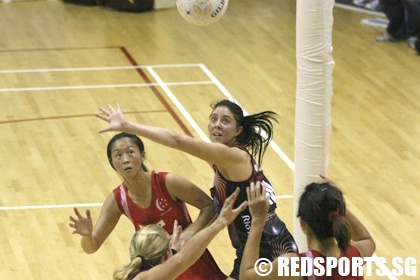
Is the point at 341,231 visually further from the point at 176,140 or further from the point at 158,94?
the point at 158,94

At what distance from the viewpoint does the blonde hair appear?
4.17m

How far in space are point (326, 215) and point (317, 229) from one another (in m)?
0.08

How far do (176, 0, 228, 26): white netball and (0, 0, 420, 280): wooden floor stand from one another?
1.86 m

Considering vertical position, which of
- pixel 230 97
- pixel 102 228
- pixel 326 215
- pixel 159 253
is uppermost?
pixel 326 215

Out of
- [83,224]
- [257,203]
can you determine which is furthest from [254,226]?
[83,224]

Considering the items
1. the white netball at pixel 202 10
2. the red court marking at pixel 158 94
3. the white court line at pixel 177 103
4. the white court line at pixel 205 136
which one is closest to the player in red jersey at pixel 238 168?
the white netball at pixel 202 10

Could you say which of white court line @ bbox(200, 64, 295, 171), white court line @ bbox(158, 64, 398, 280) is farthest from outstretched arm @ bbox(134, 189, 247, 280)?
white court line @ bbox(200, 64, 295, 171)

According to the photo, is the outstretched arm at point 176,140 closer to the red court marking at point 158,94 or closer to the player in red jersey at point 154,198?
the player in red jersey at point 154,198

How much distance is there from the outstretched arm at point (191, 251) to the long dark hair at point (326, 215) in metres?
0.34

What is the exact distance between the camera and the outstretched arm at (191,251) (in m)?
4.14

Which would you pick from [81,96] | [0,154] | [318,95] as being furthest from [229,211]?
[81,96]

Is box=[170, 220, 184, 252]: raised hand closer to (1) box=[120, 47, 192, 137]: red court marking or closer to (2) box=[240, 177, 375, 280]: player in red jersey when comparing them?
(2) box=[240, 177, 375, 280]: player in red jersey

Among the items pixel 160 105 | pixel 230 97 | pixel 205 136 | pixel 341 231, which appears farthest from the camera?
pixel 230 97

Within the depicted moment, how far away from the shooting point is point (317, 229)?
4113 mm
